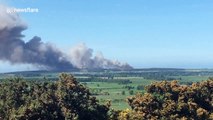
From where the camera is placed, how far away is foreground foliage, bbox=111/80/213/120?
5522 centimetres

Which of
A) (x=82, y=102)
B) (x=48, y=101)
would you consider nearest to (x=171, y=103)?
(x=82, y=102)

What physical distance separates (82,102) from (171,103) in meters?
10.8

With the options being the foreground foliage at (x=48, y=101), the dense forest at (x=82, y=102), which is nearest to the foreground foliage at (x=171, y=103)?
the dense forest at (x=82, y=102)

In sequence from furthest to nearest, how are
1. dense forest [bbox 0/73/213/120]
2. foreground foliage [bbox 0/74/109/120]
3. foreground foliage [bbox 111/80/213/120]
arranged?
foreground foliage [bbox 111/80/213/120], dense forest [bbox 0/73/213/120], foreground foliage [bbox 0/74/109/120]

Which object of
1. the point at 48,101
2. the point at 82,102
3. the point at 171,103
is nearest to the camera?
the point at 48,101

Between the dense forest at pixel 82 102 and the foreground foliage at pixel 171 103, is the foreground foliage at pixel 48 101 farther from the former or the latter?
the foreground foliage at pixel 171 103

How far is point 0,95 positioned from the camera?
53.6 meters

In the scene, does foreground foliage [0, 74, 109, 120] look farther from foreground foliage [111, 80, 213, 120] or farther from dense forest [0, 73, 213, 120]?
foreground foliage [111, 80, 213, 120]

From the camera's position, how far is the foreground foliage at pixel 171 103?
55216mm

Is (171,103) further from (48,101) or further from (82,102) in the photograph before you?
(48,101)

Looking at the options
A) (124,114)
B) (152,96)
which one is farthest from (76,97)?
(152,96)

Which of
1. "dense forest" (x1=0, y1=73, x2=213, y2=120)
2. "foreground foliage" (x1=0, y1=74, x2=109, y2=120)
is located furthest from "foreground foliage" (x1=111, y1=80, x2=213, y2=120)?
"foreground foliage" (x1=0, y1=74, x2=109, y2=120)

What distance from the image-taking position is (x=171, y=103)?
5597 centimetres

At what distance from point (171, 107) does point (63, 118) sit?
13168 mm
